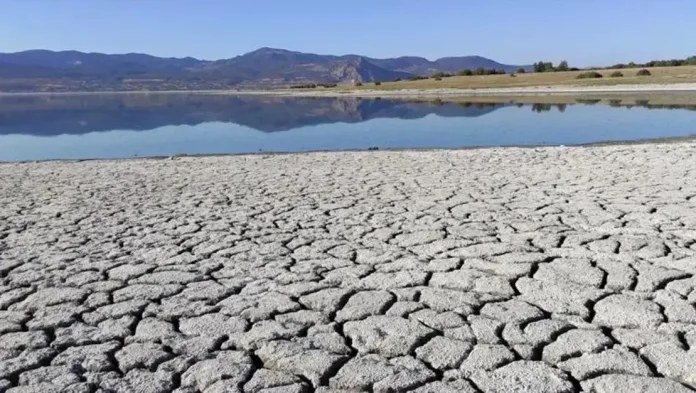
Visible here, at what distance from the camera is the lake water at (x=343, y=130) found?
12125mm

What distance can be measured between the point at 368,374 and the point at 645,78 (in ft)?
114

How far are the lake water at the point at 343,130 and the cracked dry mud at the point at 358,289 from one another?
5.82m

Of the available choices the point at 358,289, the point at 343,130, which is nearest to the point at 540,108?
the point at 343,130

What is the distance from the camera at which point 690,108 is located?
57.4 feet

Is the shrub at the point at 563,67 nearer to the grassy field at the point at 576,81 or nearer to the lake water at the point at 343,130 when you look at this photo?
the grassy field at the point at 576,81

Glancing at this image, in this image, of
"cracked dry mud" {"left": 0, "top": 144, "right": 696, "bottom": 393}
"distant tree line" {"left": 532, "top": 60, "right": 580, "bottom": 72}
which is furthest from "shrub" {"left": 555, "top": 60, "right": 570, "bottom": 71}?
"cracked dry mud" {"left": 0, "top": 144, "right": 696, "bottom": 393}

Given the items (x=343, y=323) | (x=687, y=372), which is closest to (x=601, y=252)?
(x=687, y=372)

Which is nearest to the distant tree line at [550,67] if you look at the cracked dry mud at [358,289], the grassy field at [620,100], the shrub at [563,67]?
the shrub at [563,67]

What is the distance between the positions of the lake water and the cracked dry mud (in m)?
5.82

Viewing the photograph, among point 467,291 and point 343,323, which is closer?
point 343,323

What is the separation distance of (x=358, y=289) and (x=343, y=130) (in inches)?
484

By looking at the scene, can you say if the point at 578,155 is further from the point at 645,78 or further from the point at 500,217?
the point at 645,78

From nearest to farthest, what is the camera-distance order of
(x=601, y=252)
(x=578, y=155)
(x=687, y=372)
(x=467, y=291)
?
(x=687, y=372), (x=467, y=291), (x=601, y=252), (x=578, y=155)

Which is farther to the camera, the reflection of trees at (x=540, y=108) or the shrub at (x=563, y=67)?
the shrub at (x=563, y=67)
